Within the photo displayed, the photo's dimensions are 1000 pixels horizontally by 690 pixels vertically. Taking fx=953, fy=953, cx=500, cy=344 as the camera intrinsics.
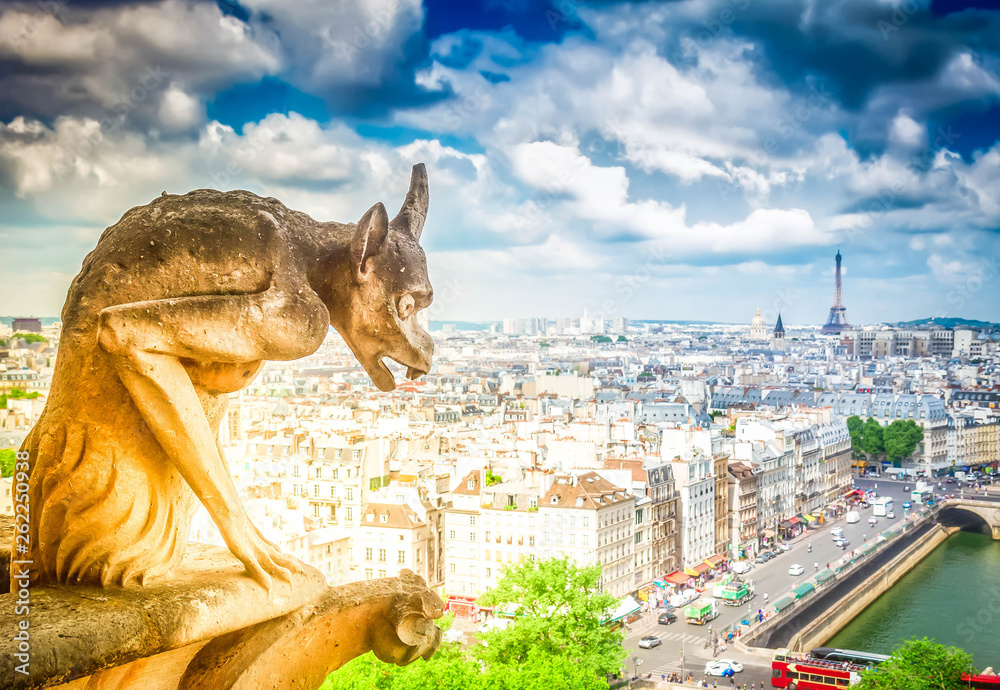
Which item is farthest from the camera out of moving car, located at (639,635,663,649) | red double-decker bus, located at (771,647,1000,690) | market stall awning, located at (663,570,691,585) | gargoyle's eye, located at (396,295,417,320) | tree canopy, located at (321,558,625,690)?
market stall awning, located at (663,570,691,585)

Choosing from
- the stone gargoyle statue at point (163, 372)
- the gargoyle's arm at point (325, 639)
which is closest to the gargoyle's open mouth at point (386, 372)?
the stone gargoyle statue at point (163, 372)

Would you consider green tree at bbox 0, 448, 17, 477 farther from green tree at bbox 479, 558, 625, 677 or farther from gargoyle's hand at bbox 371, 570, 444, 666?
gargoyle's hand at bbox 371, 570, 444, 666

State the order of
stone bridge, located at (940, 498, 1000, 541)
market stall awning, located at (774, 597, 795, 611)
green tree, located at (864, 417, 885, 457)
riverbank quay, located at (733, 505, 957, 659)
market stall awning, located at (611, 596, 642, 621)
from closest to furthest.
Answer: riverbank quay, located at (733, 505, 957, 659) < market stall awning, located at (611, 596, 642, 621) < market stall awning, located at (774, 597, 795, 611) < stone bridge, located at (940, 498, 1000, 541) < green tree, located at (864, 417, 885, 457)

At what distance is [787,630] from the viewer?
63.0 feet

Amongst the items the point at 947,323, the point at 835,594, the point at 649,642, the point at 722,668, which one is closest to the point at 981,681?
the point at 722,668

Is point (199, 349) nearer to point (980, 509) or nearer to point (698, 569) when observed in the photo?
point (698, 569)

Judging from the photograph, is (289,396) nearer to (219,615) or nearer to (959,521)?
(959,521)

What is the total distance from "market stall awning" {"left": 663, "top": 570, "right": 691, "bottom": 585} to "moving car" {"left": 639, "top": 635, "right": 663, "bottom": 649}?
15.1 ft

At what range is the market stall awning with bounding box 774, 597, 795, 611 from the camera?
19953 mm

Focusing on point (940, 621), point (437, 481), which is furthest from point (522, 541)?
point (940, 621)

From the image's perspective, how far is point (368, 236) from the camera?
1.97 meters

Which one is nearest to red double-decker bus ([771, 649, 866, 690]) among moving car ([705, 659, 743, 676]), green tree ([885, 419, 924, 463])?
moving car ([705, 659, 743, 676])

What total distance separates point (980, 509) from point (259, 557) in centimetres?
3395

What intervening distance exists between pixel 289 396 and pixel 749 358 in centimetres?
3853
